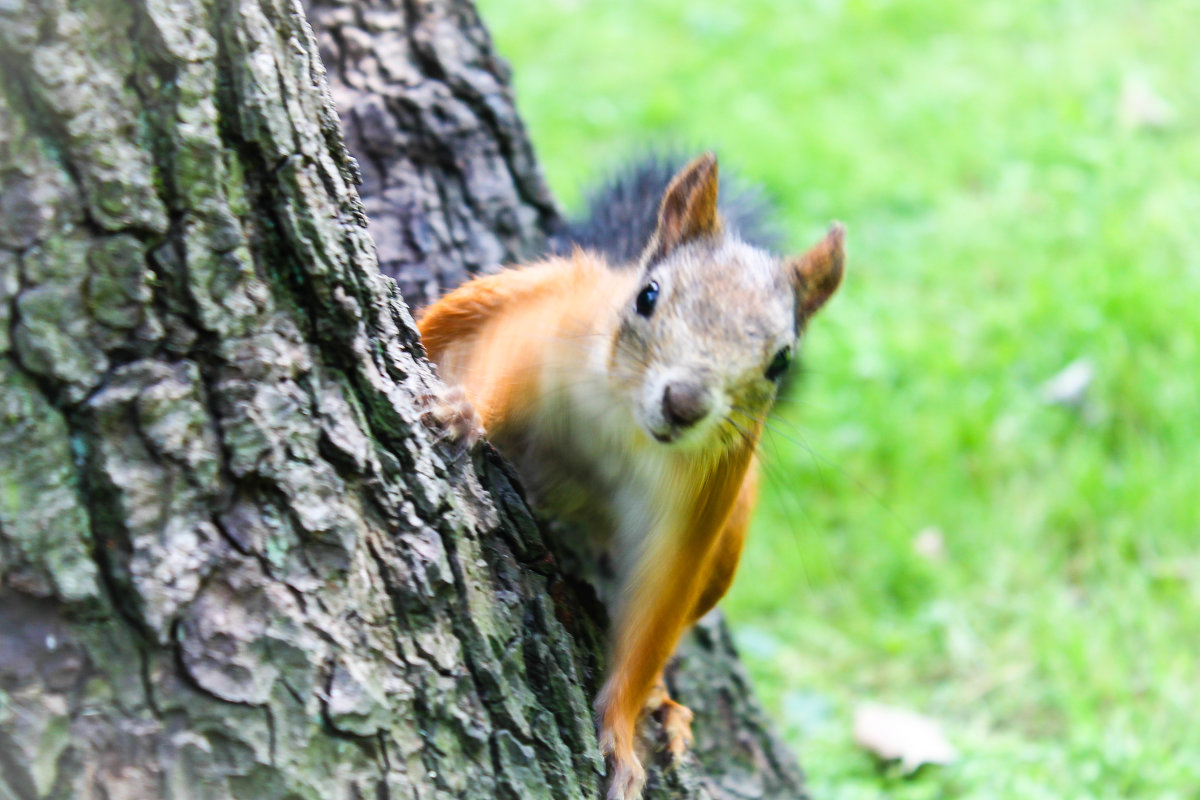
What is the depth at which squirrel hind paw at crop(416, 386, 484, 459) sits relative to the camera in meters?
1.67

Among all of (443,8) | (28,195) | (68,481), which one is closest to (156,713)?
(68,481)

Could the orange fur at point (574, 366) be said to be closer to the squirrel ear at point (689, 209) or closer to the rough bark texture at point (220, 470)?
the squirrel ear at point (689, 209)

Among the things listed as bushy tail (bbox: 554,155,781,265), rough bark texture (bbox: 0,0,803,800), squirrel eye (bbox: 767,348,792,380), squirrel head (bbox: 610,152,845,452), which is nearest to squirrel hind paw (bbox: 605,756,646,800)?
rough bark texture (bbox: 0,0,803,800)

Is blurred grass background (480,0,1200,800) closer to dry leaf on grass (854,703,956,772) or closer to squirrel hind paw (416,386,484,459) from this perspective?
dry leaf on grass (854,703,956,772)

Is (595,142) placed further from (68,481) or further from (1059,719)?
(68,481)

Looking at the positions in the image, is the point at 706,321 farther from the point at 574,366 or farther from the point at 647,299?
the point at 574,366

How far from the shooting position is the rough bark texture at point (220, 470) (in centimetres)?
117

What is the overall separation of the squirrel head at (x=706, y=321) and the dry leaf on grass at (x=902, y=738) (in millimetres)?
1188

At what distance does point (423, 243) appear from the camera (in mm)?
2422

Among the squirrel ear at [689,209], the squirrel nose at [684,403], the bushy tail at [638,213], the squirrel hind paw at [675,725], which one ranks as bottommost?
the squirrel hind paw at [675,725]

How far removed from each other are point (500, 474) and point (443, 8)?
1348mm

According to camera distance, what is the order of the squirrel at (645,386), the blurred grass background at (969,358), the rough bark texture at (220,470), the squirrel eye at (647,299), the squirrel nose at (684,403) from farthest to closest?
the blurred grass background at (969,358)
the squirrel eye at (647,299)
the squirrel at (645,386)
the squirrel nose at (684,403)
the rough bark texture at (220,470)

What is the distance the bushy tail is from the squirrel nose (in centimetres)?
74

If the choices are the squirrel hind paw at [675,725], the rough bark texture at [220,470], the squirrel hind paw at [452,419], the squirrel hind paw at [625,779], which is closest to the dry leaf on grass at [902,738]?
the squirrel hind paw at [675,725]
